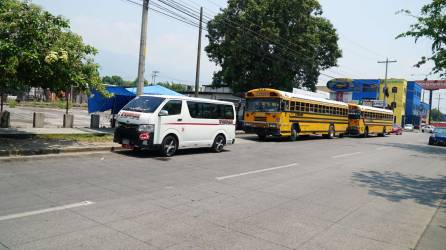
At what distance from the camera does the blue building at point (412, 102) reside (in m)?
82.2

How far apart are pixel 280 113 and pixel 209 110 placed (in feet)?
25.1

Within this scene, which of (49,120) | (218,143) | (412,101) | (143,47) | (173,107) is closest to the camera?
(173,107)

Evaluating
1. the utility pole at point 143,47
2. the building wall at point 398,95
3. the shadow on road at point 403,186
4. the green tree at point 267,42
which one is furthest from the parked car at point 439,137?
the building wall at point 398,95

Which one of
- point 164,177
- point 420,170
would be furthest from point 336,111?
point 164,177

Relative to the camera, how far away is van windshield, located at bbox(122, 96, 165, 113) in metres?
12.7

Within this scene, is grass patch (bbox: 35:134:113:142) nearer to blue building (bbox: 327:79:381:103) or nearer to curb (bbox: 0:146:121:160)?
curb (bbox: 0:146:121:160)

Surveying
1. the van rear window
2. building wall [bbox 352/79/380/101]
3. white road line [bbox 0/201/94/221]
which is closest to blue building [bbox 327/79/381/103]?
building wall [bbox 352/79/380/101]

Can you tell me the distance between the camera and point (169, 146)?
13.1m

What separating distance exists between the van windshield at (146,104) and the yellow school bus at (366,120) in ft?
78.3

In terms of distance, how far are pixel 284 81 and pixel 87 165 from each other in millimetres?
26317

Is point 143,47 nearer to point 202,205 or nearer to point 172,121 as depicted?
point 172,121

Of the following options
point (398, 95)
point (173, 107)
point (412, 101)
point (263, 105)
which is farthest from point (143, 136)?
point (412, 101)

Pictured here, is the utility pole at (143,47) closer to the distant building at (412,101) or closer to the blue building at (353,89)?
the blue building at (353,89)

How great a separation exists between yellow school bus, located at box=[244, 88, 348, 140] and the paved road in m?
9.30
